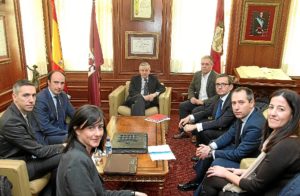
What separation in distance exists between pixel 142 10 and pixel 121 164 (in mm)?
3084

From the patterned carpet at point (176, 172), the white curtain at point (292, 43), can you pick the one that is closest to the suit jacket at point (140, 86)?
the patterned carpet at point (176, 172)

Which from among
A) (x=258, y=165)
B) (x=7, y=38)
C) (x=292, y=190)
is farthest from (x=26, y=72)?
(x=292, y=190)

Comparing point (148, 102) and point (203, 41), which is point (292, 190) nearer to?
point (148, 102)

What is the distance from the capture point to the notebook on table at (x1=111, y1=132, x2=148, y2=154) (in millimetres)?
2396

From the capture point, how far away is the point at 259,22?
4.40 m

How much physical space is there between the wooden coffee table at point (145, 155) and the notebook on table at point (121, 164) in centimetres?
4

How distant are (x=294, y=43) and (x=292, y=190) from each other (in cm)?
394

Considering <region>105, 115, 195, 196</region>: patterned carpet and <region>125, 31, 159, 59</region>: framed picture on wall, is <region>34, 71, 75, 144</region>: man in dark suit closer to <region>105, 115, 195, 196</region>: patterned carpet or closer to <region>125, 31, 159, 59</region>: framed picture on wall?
<region>105, 115, 195, 196</region>: patterned carpet

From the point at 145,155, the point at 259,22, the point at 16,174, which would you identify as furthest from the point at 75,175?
the point at 259,22

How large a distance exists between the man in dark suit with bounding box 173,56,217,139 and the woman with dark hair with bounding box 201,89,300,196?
2090 mm

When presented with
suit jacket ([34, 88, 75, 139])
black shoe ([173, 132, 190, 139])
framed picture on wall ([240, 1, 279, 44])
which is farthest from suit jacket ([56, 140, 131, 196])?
framed picture on wall ([240, 1, 279, 44])

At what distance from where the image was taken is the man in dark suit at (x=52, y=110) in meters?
2.83

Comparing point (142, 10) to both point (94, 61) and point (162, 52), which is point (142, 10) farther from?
point (94, 61)

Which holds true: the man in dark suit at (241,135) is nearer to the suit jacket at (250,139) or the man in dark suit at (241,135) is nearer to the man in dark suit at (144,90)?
the suit jacket at (250,139)
